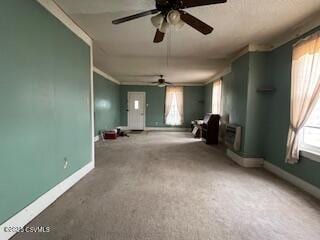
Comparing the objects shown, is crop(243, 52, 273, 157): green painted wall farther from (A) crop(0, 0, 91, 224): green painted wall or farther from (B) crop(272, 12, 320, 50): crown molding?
(A) crop(0, 0, 91, 224): green painted wall

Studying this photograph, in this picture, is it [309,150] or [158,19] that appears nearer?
[158,19]

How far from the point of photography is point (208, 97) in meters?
8.95

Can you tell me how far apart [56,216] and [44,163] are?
0.62 meters

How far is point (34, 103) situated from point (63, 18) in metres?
1.35

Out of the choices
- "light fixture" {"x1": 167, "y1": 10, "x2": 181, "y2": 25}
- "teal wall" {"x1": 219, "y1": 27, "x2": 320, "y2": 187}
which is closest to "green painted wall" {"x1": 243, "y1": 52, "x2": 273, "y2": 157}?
"teal wall" {"x1": 219, "y1": 27, "x2": 320, "y2": 187}

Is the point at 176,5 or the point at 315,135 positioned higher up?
the point at 176,5

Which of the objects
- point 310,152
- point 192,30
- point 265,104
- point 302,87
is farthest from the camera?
point 265,104

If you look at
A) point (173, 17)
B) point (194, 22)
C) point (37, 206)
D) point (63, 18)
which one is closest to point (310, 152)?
point (194, 22)

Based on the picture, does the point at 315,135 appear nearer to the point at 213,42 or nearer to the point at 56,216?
the point at 213,42

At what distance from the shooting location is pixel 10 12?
1751 mm

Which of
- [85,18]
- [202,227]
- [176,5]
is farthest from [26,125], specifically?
[202,227]

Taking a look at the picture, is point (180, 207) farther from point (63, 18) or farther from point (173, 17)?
point (63, 18)

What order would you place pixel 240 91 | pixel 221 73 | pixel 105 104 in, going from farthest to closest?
pixel 105 104, pixel 221 73, pixel 240 91

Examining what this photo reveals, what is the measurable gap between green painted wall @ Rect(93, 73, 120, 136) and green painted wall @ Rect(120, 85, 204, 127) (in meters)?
0.35
